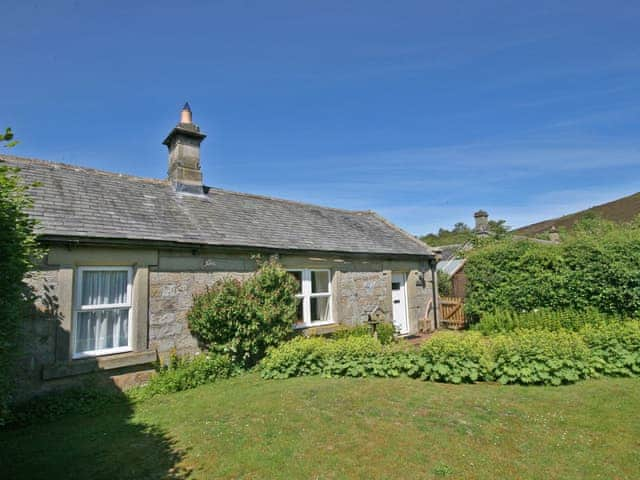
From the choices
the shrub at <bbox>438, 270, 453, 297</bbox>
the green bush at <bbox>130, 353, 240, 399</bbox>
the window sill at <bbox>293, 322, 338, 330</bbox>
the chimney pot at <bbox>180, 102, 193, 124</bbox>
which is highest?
the chimney pot at <bbox>180, 102, 193, 124</bbox>

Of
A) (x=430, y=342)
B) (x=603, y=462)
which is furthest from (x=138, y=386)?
(x=603, y=462)

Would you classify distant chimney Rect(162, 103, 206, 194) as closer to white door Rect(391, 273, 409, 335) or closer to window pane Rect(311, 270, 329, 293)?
window pane Rect(311, 270, 329, 293)

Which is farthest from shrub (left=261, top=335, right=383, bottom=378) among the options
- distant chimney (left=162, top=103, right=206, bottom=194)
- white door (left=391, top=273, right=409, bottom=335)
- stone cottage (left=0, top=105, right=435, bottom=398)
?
distant chimney (left=162, top=103, right=206, bottom=194)

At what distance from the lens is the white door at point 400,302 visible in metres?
13.9

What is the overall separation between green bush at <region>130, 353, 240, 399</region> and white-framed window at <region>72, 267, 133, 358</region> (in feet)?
3.08

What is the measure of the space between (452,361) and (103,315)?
290 inches

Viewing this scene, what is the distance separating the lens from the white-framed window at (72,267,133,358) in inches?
285

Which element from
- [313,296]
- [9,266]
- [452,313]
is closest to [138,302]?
[9,266]

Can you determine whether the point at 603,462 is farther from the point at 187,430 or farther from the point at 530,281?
the point at 530,281

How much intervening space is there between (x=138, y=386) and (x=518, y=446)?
7037 mm

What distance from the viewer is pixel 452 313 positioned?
15469mm

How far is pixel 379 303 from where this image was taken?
12867mm

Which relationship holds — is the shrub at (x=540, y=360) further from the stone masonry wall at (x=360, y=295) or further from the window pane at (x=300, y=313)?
the window pane at (x=300, y=313)

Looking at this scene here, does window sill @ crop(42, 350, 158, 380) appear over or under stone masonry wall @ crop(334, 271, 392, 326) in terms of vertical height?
under
